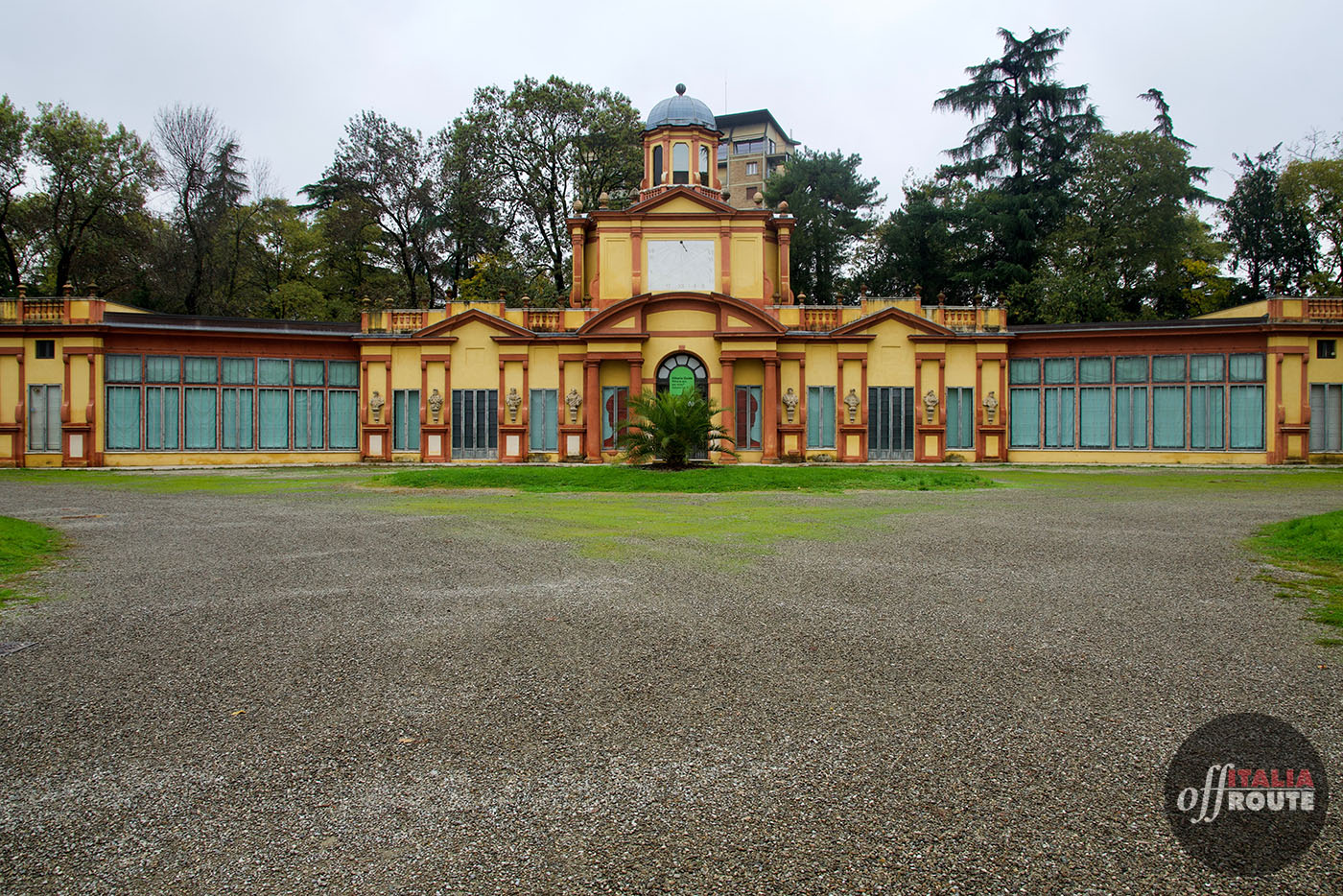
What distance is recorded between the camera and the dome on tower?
35531 mm

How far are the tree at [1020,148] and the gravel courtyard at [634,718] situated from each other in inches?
1554

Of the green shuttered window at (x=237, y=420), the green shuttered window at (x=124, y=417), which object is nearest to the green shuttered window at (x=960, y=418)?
the green shuttered window at (x=237, y=420)

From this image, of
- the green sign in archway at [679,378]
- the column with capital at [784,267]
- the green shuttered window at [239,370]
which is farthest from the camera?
the column with capital at [784,267]

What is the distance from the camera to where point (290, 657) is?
19.2ft

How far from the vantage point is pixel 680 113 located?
35656 mm

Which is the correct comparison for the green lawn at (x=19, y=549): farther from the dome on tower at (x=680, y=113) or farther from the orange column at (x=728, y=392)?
the dome on tower at (x=680, y=113)

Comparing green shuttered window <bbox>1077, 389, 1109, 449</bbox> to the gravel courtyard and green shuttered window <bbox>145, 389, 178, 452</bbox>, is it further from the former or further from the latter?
green shuttered window <bbox>145, 389, 178, 452</bbox>

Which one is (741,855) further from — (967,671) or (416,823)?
(967,671)

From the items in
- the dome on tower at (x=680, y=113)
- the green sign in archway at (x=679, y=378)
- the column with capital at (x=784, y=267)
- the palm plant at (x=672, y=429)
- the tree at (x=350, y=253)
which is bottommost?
the palm plant at (x=672, y=429)

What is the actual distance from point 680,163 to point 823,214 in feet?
61.8

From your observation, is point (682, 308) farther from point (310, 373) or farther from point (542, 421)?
point (310, 373)

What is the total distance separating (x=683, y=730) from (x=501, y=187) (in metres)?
47.1

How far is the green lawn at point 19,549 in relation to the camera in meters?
7.87

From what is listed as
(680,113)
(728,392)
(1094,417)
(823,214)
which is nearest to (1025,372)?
(1094,417)
